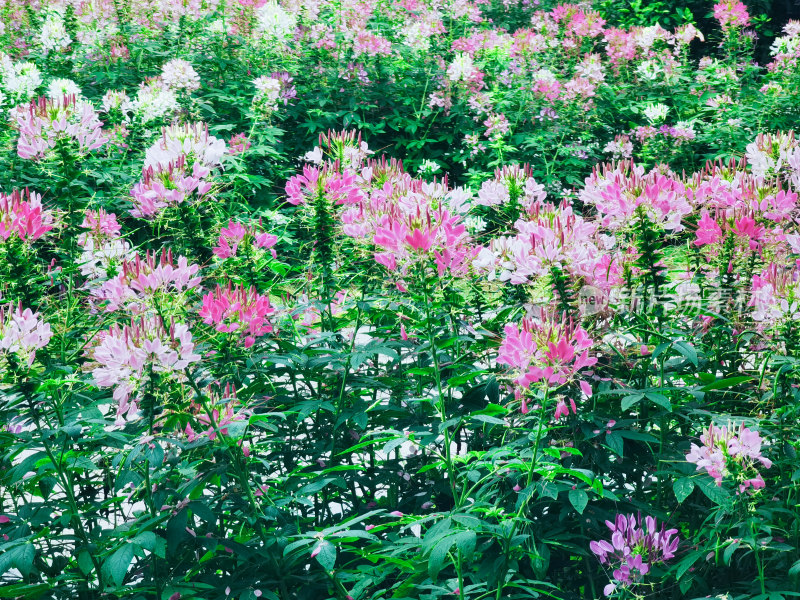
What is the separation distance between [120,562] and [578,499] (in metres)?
1.27

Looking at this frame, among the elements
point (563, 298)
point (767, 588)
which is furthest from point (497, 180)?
point (767, 588)

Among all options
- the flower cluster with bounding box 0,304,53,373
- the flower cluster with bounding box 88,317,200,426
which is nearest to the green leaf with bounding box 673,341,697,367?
the flower cluster with bounding box 88,317,200,426

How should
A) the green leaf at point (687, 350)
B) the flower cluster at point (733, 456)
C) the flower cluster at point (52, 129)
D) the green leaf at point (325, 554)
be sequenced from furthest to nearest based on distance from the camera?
the flower cluster at point (52, 129) → the green leaf at point (687, 350) → the flower cluster at point (733, 456) → the green leaf at point (325, 554)

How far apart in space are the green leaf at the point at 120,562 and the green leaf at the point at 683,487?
1.53 metres

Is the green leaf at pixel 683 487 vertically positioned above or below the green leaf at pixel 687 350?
below

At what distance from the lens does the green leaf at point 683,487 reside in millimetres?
2078

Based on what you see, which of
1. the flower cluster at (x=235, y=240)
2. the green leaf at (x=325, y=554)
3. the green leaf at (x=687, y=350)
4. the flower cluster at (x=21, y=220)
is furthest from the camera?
the flower cluster at (x=235, y=240)

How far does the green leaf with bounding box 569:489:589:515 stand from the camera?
204cm

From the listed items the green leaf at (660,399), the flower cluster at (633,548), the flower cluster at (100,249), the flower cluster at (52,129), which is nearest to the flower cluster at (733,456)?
the green leaf at (660,399)

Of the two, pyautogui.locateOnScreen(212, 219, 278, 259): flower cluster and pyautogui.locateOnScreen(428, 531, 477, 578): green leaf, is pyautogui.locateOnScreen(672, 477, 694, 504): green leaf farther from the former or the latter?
pyautogui.locateOnScreen(212, 219, 278, 259): flower cluster

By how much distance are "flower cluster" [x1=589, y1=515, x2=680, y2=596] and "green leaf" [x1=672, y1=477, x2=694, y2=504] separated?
123 mm

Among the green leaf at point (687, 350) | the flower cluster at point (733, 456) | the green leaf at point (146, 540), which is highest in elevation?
the green leaf at point (687, 350)

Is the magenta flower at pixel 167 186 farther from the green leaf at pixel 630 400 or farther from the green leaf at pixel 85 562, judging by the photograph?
the green leaf at pixel 630 400

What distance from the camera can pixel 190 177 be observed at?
2486 mm
